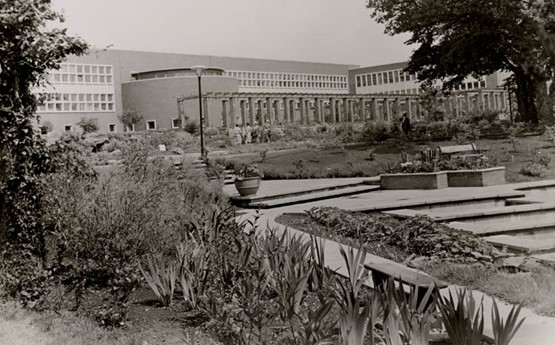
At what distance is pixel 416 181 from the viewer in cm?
1256

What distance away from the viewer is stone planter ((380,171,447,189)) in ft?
40.4

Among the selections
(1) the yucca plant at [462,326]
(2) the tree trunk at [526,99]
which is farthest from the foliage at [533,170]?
(2) the tree trunk at [526,99]

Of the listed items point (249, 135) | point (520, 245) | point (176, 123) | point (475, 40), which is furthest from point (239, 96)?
point (520, 245)

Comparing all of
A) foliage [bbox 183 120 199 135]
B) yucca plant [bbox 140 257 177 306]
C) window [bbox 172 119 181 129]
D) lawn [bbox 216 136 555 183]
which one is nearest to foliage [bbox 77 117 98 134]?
yucca plant [bbox 140 257 177 306]

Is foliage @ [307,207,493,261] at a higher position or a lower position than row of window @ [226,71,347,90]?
lower

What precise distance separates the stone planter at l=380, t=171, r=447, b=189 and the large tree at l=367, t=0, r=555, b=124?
5459 millimetres

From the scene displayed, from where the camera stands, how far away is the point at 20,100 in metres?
5.80

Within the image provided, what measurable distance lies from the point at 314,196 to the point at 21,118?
6673 millimetres

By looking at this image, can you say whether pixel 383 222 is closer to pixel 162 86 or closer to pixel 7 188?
pixel 7 188

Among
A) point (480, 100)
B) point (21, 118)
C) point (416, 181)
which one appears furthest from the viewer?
point (480, 100)

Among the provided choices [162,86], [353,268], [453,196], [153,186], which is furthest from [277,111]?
[353,268]

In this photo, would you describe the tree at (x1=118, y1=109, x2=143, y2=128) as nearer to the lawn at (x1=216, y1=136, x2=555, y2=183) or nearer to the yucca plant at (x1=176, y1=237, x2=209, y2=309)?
the lawn at (x1=216, y1=136, x2=555, y2=183)

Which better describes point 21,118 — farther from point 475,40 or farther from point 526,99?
point 526,99

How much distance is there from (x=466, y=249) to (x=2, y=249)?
4.84 metres
